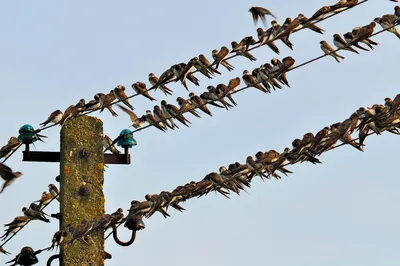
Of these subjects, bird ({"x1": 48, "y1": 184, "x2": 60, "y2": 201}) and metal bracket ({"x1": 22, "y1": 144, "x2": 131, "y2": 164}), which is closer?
metal bracket ({"x1": 22, "y1": 144, "x2": 131, "y2": 164})

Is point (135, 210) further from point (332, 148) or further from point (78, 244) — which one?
point (332, 148)

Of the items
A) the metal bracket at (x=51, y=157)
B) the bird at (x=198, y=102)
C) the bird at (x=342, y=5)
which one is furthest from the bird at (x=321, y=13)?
the metal bracket at (x=51, y=157)

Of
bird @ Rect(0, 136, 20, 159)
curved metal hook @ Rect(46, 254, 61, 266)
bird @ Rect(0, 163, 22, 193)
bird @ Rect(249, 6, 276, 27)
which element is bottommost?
curved metal hook @ Rect(46, 254, 61, 266)

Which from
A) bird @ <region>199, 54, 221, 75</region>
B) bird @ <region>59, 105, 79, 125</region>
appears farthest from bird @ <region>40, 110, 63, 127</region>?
bird @ <region>199, 54, 221, 75</region>

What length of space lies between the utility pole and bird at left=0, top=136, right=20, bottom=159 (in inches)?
32.5

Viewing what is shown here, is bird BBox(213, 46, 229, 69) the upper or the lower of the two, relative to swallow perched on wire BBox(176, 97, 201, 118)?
upper

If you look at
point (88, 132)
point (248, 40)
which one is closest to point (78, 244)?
point (88, 132)

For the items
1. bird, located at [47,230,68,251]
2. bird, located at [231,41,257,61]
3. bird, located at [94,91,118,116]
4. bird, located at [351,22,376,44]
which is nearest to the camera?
bird, located at [47,230,68,251]

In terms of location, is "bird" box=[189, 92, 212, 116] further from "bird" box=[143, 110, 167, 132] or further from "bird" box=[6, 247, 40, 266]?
"bird" box=[6, 247, 40, 266]

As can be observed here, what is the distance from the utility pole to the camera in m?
7.91

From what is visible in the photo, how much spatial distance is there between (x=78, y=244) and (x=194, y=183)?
122cm

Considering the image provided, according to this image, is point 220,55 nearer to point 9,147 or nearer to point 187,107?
point 187,107

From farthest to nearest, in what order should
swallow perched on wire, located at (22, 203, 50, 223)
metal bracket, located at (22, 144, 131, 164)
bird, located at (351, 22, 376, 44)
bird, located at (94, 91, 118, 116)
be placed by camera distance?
bird, located at (94, 91, 118, 116)
bird, located at (351, 22, 376, 44)
swallow perched on wire, located at (22, 203, 50, 223)
metal bracket, located at (22, 144, 131, 164)

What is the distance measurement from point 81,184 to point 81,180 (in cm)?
4
